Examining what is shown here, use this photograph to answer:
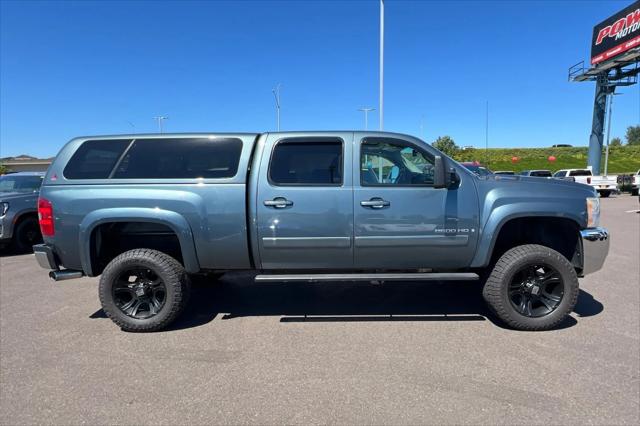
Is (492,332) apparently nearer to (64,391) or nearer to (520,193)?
(520,193)

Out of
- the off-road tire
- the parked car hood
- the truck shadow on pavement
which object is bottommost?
the truck shadow on pavement

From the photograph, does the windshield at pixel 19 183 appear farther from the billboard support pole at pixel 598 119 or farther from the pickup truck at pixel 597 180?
the billboard support pole at pixel 598 119

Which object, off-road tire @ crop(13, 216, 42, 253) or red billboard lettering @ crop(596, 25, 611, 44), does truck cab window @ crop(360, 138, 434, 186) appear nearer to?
off-road tire @ crop(13, 216, 42, 253)

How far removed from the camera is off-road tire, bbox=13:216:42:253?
26.8 ft

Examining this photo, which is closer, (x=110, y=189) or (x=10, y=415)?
(x=10, y=415)

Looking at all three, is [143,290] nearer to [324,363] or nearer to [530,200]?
[324,363]

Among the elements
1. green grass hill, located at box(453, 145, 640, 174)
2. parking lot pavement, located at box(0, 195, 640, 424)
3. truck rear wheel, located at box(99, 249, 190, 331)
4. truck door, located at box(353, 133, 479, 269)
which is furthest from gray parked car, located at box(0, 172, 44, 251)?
green grass hill, located at box(453, 145, 640, 174)

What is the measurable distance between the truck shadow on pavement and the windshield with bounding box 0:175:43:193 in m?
6.26

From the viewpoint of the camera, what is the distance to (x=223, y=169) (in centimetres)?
392

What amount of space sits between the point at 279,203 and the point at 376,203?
3.20ft

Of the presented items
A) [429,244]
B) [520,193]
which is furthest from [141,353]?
[520,193]

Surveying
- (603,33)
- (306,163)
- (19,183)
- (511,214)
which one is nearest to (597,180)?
(603,33)

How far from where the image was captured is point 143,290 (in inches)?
156

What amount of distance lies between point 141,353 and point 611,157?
72366mm
